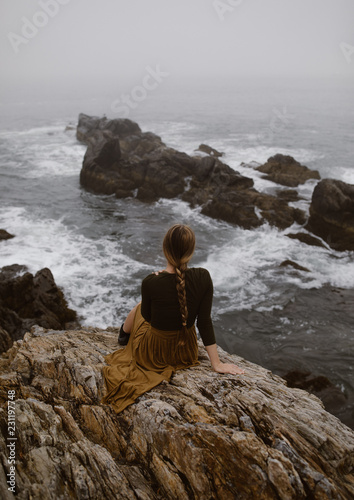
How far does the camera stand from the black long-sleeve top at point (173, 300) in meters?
3.90

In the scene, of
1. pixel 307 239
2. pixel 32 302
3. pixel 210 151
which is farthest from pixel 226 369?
pixel 210 151

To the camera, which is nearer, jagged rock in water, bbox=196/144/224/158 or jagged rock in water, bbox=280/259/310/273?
jagged rock in water, bbox=280/259/310/273

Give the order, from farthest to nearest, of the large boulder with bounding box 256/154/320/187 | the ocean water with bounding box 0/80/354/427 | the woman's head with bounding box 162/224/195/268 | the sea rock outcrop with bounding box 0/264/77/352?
the large boulder with bounding box 256/154/320/187, the ocean water with bounding box 0/80/354/427, the sea rock outcrop with bounding box 0/264/77/352, the woman's head with bounding box 162/224/195/268

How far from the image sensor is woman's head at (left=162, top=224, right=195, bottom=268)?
364 centimetres

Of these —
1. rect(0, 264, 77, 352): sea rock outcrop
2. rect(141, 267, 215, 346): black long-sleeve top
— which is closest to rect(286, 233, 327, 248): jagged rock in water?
rect(0, 264, 77, 352): sea rock outcrop

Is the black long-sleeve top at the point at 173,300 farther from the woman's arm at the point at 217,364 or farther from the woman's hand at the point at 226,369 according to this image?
the woman's hand at the point at 226,369

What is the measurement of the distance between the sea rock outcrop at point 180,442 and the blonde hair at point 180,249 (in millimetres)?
1317

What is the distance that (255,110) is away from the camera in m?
79.0

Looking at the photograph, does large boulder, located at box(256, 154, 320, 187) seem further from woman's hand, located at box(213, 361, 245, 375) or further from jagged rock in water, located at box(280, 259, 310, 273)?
woman's hand, located at box(213, 361, 245, 375)

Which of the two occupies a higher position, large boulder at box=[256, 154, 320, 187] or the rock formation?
large boulder at box=[256, 154, 320, 187]

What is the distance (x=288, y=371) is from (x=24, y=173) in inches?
1200

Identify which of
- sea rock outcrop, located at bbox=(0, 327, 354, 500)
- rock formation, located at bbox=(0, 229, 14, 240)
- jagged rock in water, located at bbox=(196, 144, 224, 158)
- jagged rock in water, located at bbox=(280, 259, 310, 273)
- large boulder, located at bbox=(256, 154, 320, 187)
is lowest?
jagged rock in water, located at bbox=(280, 259, 310, 273)

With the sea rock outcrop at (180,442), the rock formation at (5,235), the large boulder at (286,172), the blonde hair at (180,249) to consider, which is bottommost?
the rock formation at (5,235)

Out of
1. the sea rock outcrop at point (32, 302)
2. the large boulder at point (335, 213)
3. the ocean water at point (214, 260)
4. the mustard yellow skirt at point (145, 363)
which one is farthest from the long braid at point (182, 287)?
the large boulder at point (335, 213)
